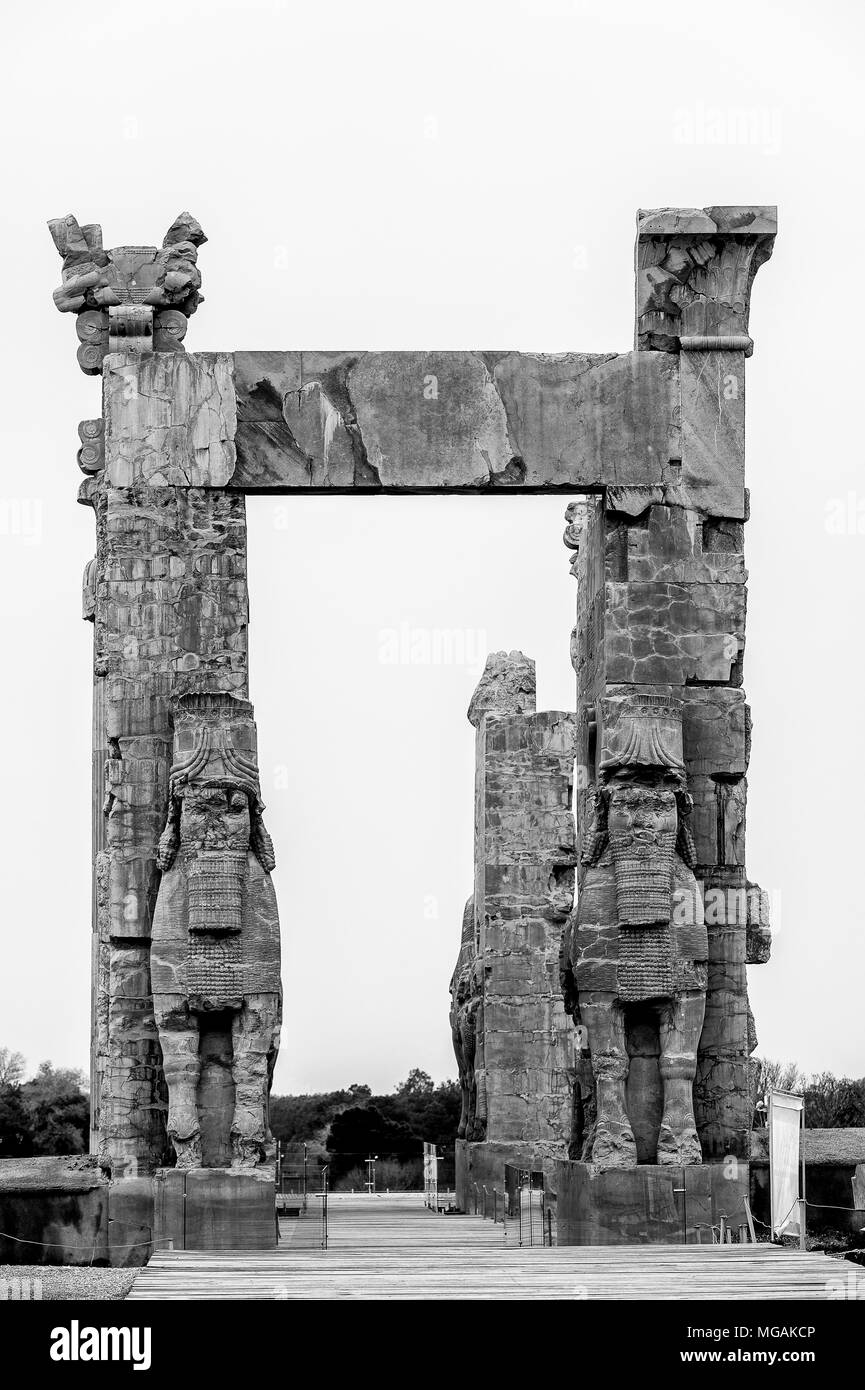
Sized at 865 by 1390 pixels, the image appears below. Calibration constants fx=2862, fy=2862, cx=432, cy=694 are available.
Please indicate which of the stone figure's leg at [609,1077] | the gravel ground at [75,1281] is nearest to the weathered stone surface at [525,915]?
the stone figure's leg at [609,1077]

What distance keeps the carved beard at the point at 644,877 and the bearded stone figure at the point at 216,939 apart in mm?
2589

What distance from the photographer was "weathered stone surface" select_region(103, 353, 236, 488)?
22.1m

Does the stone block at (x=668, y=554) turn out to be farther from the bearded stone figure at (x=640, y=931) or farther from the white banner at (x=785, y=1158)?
the white banner at (x=785, y=1158)

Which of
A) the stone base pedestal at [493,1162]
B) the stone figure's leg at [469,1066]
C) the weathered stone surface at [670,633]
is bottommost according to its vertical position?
the stone base pedestal at [493,1162]

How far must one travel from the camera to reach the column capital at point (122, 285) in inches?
885

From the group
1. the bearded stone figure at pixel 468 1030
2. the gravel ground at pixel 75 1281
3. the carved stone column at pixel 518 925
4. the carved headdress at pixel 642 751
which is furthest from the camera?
the bearded stone figure at pixel 468 1030

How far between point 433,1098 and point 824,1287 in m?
33.0

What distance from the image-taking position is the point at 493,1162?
2925 centimetres

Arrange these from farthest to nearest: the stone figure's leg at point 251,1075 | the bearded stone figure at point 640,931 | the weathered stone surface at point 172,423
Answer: the weathered stone surface at point 172,423
the bearded stone figure at point 640,931
the stone figure's leg at point 251,1075

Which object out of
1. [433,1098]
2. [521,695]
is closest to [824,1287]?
[521,695]

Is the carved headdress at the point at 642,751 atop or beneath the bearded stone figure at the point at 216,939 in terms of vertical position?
atop

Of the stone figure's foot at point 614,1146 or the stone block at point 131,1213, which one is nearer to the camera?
the stone figure's foot at point 614,1146

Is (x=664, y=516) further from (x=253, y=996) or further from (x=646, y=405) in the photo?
(x=253, y=996)
